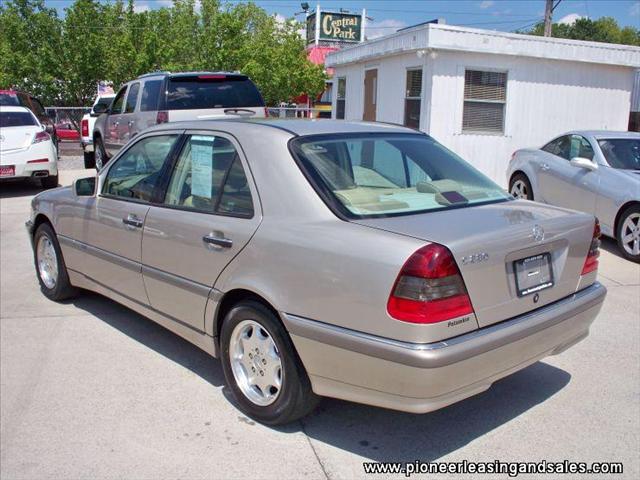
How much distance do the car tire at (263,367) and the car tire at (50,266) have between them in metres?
2.48

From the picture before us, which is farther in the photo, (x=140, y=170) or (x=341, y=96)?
(x=341, y=96)

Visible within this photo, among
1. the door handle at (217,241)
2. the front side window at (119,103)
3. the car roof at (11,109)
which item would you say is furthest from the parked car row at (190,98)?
the door handle at (217,241)

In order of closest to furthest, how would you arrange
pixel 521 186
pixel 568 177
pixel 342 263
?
pixel 342 263
pixel 568 177
pixel 521 186

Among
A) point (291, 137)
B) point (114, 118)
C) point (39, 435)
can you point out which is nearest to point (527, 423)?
point (291, 137)

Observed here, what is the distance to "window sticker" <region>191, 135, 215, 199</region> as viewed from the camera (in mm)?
3904

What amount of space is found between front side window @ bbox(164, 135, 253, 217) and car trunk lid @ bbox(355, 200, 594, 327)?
88cm

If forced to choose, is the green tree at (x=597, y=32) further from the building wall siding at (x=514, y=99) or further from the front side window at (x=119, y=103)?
the front side window at (x=119, y=103)

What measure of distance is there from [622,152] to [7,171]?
10.2m

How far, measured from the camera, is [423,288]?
2.81 metres

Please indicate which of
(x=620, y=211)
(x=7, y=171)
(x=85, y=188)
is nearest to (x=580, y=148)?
(x=620, y=211)

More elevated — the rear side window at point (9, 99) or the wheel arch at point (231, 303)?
the rear side window at point (9, 99)

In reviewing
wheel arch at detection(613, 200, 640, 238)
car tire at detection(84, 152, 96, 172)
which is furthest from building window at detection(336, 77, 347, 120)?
wheel arch at detection(613, 200, 640, 238)

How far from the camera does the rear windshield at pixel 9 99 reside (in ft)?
45.3

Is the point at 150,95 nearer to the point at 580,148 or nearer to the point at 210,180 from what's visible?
the point at 580,148
